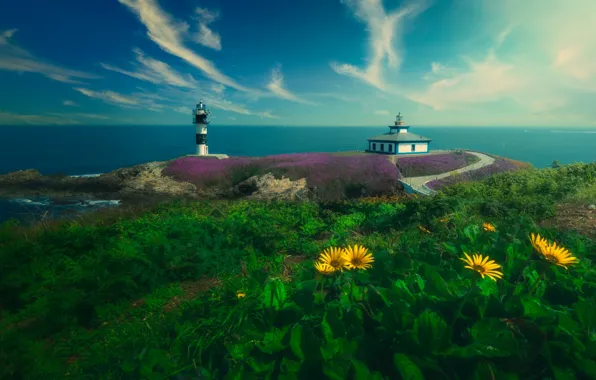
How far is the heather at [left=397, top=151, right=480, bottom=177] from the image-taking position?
29328mm

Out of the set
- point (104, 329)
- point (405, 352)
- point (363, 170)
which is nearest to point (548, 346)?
point (405, 352)

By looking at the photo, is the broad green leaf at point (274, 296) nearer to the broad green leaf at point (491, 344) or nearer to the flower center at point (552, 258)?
the broad green leaf at point (491, 344)

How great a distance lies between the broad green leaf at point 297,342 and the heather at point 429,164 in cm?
2839

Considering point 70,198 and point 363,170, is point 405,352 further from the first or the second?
point 70,198

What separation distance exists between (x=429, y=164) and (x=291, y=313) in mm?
31141

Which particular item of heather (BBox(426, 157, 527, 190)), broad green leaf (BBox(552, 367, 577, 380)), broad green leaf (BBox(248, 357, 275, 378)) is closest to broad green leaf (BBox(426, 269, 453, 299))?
broad green leaf (BBox(552, 367, 577, 380))

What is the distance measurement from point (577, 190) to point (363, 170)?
66.4 ft

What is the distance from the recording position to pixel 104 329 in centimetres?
309

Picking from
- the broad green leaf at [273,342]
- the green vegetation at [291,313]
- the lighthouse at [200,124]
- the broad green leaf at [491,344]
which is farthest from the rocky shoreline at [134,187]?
the broad green leaf at [491,344]

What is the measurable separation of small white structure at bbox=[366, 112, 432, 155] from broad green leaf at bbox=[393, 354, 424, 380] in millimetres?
37163

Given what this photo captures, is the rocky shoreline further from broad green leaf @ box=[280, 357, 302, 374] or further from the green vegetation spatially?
broad green leaf @ box=[280, 357, 302, 374]

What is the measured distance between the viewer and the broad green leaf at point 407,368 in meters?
1.28

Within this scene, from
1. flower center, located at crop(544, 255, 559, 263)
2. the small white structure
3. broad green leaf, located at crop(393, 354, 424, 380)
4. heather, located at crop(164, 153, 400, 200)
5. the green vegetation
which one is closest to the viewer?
broad green leaf, located at crop(393, 354, 424, 380)

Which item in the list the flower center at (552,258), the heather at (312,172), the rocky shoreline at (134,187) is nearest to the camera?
the flower center at (552,258)
